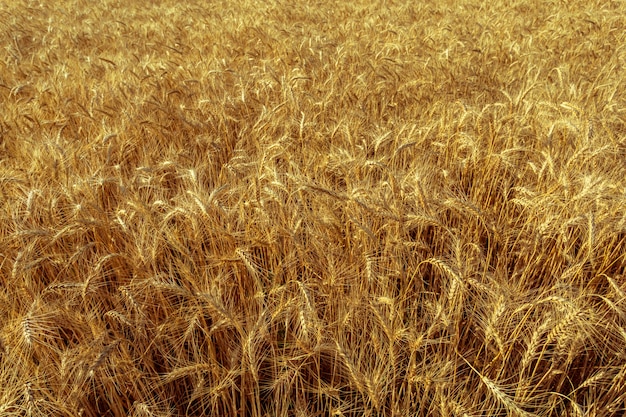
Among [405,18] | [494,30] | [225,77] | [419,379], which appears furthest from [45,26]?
[419,379]

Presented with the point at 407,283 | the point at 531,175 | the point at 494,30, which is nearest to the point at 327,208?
the point at 407,283

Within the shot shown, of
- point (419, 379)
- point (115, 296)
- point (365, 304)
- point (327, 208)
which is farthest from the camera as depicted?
point (327, 208)

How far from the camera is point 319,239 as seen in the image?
1545mm

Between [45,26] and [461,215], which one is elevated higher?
[461,215]

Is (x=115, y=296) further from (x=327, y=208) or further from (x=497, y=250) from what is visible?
(x=497, y=250)

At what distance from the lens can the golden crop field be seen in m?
1.19

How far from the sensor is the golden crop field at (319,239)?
1190mm

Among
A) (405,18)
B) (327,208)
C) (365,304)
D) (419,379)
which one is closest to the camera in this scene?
(419,379)

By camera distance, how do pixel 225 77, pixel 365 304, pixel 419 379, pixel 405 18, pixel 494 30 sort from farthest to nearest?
pixel 405 18
pixel 494 30
pixel 225 77
pixel 365 304
pixel 419 379

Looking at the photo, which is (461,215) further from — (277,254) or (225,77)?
(225,77)

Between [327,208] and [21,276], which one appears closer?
[21,276]

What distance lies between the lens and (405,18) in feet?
18.8

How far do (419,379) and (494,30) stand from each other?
14.7ft

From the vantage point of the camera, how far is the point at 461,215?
5.35 ft
